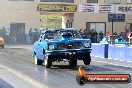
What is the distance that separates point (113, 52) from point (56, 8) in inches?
1137

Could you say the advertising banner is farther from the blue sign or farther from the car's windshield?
the car's windshield

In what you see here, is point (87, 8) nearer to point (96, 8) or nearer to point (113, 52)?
point (96, 8)

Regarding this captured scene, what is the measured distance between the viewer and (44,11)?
53250 millimetres

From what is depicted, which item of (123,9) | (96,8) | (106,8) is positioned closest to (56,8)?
(96,8)

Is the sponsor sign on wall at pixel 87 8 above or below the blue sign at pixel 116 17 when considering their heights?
above

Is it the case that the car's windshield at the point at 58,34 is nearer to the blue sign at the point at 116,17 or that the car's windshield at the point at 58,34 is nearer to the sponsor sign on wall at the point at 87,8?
the sponsor sign on wall at the point at 87,8

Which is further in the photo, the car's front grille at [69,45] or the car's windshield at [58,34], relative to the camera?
the car's windshield at [58,34]

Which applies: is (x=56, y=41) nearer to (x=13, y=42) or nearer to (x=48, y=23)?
(x=13, y=42)

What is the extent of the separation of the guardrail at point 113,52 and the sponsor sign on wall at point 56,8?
25388 mm

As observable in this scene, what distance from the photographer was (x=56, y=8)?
5309cm

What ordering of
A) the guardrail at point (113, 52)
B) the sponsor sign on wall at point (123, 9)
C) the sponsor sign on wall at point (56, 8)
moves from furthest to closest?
the sponsor sign on wall at point (123, 9) → the sponsor sign on wall at point (56, 8) → the guardrail at point (113, 52)

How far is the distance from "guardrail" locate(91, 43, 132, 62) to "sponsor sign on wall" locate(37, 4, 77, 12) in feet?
83.3

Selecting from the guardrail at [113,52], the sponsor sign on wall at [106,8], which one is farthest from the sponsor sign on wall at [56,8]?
the guardrail at [113,52]

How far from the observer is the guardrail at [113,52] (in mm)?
22766
